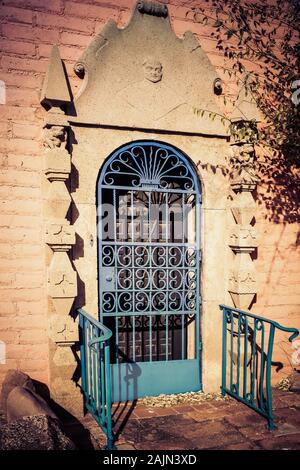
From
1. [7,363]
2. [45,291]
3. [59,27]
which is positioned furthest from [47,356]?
[59,27]

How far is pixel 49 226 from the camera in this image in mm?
3752

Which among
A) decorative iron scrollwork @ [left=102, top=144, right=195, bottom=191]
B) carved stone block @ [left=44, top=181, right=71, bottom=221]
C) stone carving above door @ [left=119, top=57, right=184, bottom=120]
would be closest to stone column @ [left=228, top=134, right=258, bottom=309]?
decorative iron scrollwork @ [left=102, top=144, right=195, bottom=191]

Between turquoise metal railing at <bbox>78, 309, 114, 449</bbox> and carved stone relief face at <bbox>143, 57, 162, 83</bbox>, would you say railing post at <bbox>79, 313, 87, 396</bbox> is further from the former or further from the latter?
carved stone relief face at <bbox>143, 57, 162, 83</bbox>

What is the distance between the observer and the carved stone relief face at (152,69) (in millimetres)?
4156

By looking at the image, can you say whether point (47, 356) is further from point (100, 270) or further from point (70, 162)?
point (70, 162)

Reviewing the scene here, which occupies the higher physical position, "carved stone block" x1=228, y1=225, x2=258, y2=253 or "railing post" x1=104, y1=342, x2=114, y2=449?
"carved stone block" x1=228, y1=225, x2=258, y2=253

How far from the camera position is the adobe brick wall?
12.3ft

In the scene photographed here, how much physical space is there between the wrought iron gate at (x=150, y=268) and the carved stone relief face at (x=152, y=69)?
0.76 metres

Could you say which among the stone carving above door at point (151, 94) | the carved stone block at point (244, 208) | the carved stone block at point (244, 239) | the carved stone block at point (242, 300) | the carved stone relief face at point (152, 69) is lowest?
the carved stone block at point (242, 300)

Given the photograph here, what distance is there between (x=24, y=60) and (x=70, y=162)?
117 centimetres

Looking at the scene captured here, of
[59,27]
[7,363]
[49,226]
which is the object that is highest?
[59,27]

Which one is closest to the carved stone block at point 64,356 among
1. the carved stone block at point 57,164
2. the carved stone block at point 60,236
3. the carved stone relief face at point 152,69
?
the carved stone block at point 60,236

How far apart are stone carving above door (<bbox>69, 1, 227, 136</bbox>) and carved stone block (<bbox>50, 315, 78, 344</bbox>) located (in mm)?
2200

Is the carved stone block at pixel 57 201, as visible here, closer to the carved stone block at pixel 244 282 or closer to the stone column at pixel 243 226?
the stone column at pixel 243 226
